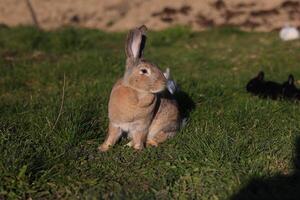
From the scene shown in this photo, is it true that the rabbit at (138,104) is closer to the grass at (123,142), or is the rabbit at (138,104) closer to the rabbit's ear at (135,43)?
the rabbit's ear at (135,43)

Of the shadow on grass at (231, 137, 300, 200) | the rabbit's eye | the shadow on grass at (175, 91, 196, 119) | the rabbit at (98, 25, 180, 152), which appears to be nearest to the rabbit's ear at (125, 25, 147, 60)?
the rabbit at (98, 25, 180, 152)

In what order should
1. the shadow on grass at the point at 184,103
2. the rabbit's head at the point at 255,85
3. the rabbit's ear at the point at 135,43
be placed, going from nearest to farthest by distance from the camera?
1. the rabbit's ear at the point at 135,43
2. the shadow on grass at the point at 184,103
3. the rabbit's head at the point at 255,85

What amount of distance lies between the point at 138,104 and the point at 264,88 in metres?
1.81

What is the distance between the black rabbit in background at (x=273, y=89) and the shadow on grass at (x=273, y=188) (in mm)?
1785

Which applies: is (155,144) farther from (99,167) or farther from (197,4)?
(197,4)

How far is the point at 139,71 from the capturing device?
13.9 ft

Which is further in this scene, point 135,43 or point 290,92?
point 290,92

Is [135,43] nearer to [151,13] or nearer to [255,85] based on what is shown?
[255,85]

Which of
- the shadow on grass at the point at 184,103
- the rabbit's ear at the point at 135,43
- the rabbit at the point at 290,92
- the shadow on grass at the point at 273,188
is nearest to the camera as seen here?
the shadow on grass at the point at 273,188

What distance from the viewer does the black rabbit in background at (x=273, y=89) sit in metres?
5.48

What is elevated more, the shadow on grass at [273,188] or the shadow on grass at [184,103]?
the shadow on grass at [184,103]

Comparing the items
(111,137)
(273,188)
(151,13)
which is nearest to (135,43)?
(111,137)

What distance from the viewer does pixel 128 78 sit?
4281mm

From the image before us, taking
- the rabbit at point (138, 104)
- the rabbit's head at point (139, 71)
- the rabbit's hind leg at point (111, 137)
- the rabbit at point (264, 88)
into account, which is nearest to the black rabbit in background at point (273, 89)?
the rabbit at point (264, 88)
